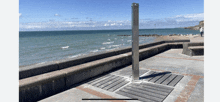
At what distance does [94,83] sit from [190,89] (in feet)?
8.95

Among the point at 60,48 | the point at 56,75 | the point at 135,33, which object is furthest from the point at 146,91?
the point at 60,48

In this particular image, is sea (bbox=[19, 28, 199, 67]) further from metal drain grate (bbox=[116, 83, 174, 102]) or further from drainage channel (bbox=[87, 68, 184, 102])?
metal drain grate (bbox=[116, 83, 174, 102])

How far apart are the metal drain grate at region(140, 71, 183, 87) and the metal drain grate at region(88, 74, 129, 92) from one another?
806 millimetres

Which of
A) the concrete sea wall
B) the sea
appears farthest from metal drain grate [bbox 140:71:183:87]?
the sea

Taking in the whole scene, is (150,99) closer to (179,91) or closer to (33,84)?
(179,91)

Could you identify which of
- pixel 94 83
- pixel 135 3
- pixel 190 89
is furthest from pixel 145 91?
pixel 135 3

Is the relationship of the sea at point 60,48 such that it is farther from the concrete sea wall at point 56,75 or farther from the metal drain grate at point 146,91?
the metal drain grate at point 146,91

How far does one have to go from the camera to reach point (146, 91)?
13.5 feet

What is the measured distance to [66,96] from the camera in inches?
156

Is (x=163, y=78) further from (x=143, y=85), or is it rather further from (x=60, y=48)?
(x=60, y=48)

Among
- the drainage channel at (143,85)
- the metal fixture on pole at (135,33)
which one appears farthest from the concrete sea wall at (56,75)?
the metal fixture on pole at (135,33)

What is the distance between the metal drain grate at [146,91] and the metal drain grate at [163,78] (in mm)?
365

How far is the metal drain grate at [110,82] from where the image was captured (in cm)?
445

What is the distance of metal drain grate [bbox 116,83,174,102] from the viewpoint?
3.71 metres
